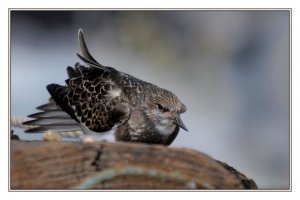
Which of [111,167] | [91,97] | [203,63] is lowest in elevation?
[111,167]

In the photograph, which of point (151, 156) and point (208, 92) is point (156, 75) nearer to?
point (208, 92)

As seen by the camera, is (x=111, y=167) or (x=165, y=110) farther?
(x=165, y=110)

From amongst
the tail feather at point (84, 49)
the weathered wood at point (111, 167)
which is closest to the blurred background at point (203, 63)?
the tail feather at point (84, 49)

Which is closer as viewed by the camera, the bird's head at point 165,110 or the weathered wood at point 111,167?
the weathered wood at point 111,167

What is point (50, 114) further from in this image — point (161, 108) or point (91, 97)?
point (161, 108)

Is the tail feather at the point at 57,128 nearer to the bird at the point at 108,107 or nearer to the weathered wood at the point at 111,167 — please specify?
the bird at the point at 108,107

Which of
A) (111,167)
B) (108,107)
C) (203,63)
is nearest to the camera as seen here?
(111,167)

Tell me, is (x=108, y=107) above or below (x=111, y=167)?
above

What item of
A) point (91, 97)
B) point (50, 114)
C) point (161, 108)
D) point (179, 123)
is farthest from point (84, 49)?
point (179, 123)

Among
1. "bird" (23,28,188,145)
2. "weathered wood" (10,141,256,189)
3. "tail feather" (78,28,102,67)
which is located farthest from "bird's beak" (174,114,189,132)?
"tail feather" (78,28,102,67)
